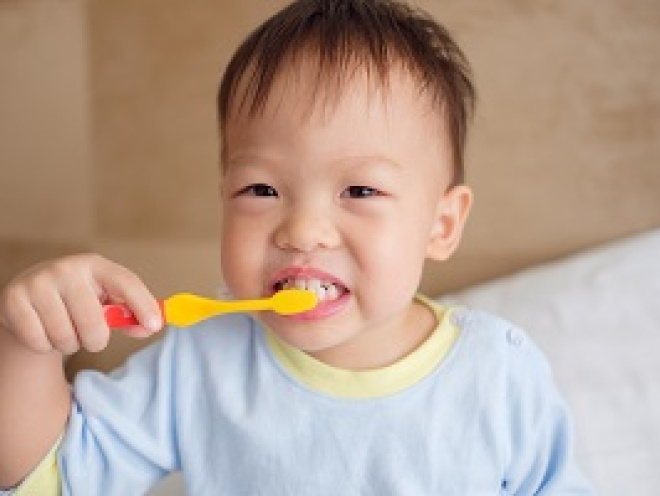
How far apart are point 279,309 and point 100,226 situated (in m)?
0.59

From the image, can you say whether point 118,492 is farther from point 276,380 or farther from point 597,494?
point 597,494

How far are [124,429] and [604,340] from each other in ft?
1.60

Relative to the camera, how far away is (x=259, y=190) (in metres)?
0.58

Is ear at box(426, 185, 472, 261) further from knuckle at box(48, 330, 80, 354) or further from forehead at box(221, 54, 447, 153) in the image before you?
knuckle at box(48, 330, 80, 354)

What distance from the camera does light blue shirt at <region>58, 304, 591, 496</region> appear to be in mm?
610

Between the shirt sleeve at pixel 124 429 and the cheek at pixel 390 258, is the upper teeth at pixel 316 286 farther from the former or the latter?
the shirt sleeve at pixel 124 429

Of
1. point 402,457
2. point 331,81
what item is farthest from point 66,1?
point 402,457

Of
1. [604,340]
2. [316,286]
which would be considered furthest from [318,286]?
[604,340]

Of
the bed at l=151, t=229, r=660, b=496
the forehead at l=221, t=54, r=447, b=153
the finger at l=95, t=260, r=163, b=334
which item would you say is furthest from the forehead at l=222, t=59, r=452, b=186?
the bed at l=151, t=229, r=660, b=496

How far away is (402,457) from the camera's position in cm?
61

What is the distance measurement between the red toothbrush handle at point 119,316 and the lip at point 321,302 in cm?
9

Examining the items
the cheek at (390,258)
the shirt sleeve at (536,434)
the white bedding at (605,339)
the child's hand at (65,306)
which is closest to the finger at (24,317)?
the child's hand at (65,306)

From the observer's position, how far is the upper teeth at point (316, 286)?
56 cm

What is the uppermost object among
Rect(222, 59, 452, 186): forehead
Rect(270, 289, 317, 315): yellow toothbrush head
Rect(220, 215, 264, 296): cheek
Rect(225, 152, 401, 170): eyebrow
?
Rect(222, 59, 452, 186): forehead
